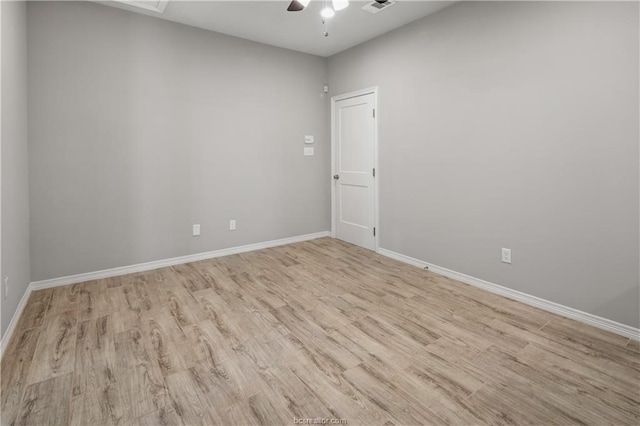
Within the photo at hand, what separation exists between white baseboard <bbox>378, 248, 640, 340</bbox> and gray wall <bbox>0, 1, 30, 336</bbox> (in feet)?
11.9

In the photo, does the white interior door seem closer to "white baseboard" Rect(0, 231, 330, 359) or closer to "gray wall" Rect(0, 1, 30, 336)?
"white baseboard" Rect(0, 231, 330, 359)

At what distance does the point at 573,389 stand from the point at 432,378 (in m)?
0.73

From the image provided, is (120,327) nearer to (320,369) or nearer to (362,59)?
(320,369)

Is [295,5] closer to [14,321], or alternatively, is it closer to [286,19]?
[286,19]

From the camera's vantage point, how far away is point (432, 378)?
1.81 metres

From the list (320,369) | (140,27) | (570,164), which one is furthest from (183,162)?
(570,164)

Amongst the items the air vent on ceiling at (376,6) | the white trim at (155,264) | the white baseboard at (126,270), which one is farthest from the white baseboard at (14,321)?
the air vent on ceiling at (376,6)

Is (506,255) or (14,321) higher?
(506,255)

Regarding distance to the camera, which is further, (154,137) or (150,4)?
(154,137)

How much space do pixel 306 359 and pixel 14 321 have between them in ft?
7.08

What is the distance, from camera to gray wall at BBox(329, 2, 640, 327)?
2.23m

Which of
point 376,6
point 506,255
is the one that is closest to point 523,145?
point 506,255

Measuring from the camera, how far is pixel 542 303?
266cm

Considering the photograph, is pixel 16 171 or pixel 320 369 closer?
pixel 320 369
